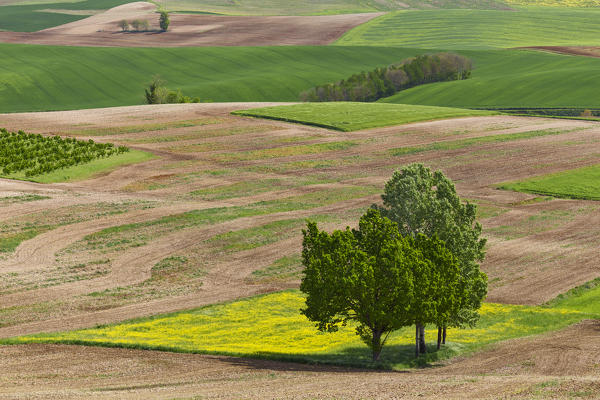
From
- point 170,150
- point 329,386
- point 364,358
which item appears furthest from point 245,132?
point 329,386

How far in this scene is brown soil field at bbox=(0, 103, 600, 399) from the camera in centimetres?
3466

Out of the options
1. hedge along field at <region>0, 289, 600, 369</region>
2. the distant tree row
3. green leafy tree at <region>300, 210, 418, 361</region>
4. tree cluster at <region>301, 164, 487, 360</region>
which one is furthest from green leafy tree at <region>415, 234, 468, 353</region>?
the distant tree row

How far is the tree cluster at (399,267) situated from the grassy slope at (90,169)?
48419 millimetres

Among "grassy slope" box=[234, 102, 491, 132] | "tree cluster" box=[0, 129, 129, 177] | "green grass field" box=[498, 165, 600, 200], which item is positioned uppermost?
"grassy slope" box=[234, 102, 491, 132]

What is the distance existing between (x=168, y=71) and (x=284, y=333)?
Result: 132 metres

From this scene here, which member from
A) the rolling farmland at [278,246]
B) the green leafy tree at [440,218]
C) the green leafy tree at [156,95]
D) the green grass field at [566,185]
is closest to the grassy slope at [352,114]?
the rolling farmland at [278,246]

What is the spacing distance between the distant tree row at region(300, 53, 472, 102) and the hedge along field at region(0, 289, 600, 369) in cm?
10624

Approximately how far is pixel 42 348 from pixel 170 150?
190ft

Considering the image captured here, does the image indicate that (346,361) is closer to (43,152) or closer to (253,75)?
(43,152)

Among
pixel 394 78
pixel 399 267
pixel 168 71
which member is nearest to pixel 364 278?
pixel 399 267

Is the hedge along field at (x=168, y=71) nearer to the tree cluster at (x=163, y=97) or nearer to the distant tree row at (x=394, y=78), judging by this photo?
the tree cluster at (x=163, y=97)

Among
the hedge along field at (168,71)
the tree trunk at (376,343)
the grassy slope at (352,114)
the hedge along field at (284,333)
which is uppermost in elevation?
the hedge along field at (168,71)

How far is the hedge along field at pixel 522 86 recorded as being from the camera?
140750 millimetres

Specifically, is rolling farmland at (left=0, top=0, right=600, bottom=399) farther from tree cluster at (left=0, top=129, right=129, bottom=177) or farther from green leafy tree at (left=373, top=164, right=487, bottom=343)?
tree cluster at (left=0, top=129, right=129, bottom=177)
